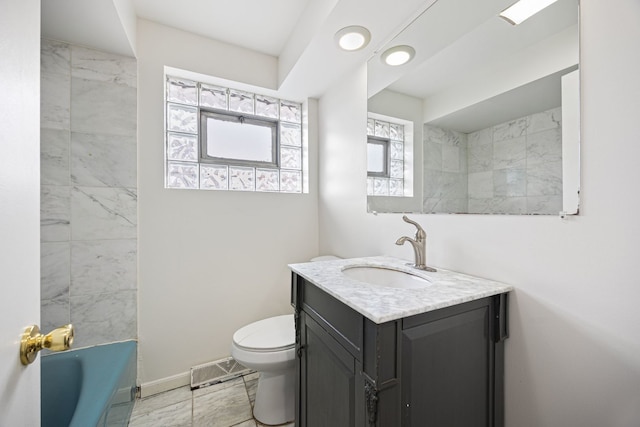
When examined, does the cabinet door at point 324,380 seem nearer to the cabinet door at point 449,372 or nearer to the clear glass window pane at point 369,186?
the cabinet door at point 449,372

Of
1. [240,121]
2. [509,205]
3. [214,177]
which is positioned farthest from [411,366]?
[240,121]

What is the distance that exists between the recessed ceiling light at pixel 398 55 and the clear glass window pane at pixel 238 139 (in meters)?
1.13

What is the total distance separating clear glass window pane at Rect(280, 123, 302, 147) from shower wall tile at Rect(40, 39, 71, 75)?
137 centimetres

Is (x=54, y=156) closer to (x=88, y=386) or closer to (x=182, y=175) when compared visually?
Result: (x=182, y=175)

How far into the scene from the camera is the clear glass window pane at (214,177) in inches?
76.2

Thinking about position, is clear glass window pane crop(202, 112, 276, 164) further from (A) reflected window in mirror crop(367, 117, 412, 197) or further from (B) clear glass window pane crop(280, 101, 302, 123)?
(A) reflected window in mirror crop(367, 117, 412, 197)

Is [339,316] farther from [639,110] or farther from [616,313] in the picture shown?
[639,110]

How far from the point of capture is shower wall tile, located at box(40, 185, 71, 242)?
4.60 ft

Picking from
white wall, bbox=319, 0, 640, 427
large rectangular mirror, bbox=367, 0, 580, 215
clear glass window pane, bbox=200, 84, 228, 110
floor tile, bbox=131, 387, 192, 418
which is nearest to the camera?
white wall, bbox=319, 0, 640, 427

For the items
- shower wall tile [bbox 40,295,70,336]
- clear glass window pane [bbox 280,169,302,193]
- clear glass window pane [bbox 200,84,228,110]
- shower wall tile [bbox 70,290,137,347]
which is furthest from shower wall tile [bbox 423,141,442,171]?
shower wall tile [bbox 40,295,70,336]

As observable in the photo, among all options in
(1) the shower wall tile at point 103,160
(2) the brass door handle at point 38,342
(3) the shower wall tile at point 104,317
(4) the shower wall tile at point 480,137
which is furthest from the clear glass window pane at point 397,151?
(3) the shower wall tile at point 104,317

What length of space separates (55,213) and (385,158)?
193 centimetres

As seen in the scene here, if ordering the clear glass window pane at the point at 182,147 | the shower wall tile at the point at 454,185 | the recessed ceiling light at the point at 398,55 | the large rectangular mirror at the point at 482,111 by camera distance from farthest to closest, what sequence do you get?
the clear glass window pane at the point at 182,147
the recessed ceiling light at the point at 398,55
the shower wall tile at the point at 454,185
the large rectangular mirror at the point at 482,111

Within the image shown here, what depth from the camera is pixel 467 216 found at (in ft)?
3.46
